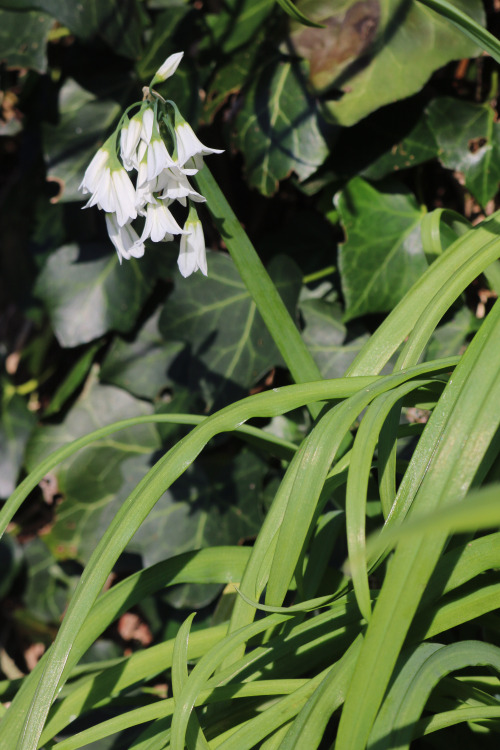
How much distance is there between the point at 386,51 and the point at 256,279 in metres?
0.48

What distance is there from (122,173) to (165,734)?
0.54 meters

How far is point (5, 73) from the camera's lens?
129cm

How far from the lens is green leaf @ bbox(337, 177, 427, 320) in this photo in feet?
3.28

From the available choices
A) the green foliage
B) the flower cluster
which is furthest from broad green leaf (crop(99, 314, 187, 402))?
the flower cluster

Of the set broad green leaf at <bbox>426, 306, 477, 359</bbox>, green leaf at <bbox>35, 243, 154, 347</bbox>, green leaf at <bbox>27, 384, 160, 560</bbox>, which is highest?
broad green leaf at <bbox>426, 306, 477, 359</bbox>

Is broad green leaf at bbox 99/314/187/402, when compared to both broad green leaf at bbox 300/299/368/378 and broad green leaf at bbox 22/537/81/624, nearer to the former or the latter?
broad green leaf at bbox 300/299/368/378

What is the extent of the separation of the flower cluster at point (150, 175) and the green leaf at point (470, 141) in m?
0.53

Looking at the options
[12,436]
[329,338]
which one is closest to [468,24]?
[329,338]

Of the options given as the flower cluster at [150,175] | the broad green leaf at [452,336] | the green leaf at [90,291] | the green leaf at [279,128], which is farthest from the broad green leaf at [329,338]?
the flower cluster at [150,175]

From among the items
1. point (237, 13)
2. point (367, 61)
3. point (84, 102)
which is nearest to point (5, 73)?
point (84, 102)

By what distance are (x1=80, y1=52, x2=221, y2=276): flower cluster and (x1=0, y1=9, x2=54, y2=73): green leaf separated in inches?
24.8

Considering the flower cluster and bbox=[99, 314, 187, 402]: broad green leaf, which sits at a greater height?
the flower cluster

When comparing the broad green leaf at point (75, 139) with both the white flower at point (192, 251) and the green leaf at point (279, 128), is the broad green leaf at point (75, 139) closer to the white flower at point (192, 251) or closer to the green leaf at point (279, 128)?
the green leaf at point (279, 128)

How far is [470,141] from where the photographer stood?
98 centimetres
